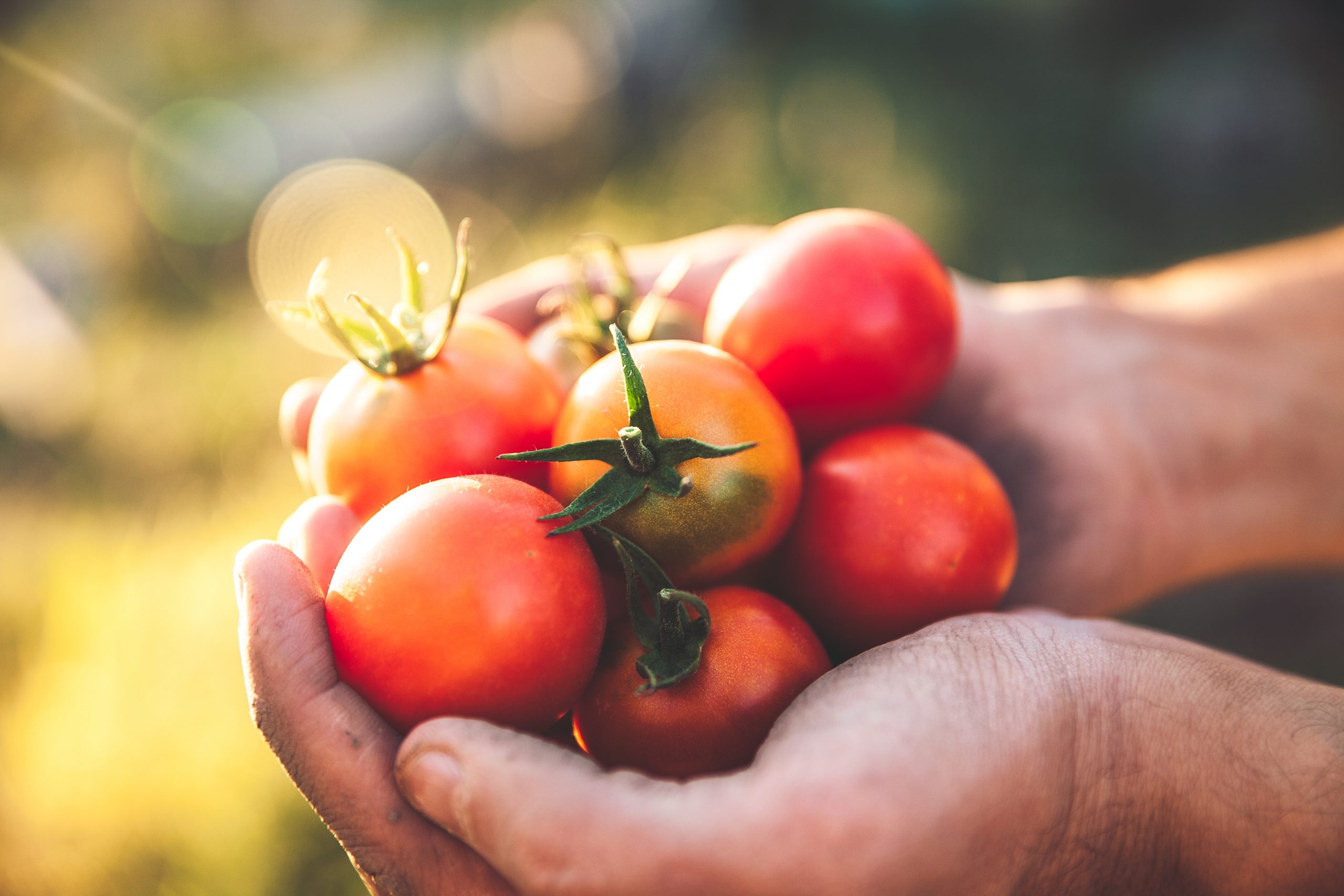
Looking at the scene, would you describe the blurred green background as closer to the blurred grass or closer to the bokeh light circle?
the blurred grass

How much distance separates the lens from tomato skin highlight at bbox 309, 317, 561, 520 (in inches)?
70.1

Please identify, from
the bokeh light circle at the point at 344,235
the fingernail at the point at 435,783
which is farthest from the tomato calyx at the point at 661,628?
the bokeh light circle at the point at 344,235

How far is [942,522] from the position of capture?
1.86 m

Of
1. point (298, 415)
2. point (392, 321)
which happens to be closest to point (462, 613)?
point (392, 321)

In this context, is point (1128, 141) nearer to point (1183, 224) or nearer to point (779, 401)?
point (1183, 224)

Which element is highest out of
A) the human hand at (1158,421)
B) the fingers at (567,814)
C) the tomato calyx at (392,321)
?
the tomato calyx at (392,321)

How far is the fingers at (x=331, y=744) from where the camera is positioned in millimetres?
1463

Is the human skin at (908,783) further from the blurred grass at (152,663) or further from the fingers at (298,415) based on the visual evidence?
the blurred grass at (152,663)

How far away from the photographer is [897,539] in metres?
1.85

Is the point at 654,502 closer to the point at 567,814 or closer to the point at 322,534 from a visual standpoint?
the point at 567,814

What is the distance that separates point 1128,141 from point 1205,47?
1.03 m

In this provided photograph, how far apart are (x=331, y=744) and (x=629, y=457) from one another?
0.70 m

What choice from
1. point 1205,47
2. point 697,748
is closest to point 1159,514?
point 697,748

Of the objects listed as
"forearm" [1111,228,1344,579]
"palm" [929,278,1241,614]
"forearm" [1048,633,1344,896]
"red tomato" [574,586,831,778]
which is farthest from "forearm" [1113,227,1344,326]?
"red tomato" [574,586,831,778]
